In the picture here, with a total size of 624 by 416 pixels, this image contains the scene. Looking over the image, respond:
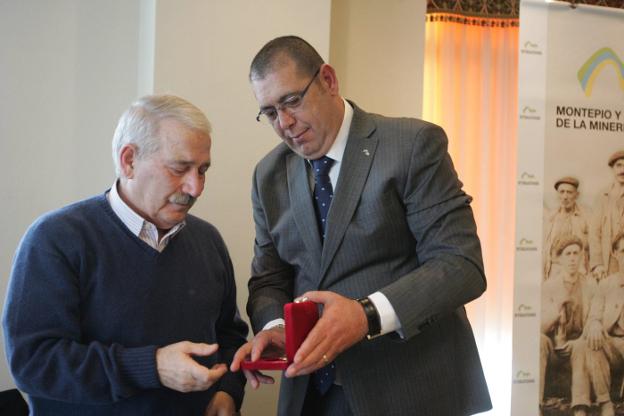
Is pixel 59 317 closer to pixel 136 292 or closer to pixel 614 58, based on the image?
pixel 136 292

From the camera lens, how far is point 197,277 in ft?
5.82

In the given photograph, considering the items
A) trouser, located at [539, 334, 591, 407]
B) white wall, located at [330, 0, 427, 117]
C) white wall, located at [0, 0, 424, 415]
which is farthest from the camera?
white wall, located at [330, 0, 427, 117]

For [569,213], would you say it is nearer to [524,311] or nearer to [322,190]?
[524,311]

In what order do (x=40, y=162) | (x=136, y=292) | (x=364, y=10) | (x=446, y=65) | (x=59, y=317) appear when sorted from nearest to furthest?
(x=59, y=317) < (x=136, y=292) < (x=40, y=162) < (x=364, y=10) < (x=446, y=65)

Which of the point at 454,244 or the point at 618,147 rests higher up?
the point at 618,147

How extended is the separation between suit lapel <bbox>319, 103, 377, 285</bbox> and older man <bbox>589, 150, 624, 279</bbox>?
155cm

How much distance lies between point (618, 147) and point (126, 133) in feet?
7.35

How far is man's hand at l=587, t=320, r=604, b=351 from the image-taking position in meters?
2.84

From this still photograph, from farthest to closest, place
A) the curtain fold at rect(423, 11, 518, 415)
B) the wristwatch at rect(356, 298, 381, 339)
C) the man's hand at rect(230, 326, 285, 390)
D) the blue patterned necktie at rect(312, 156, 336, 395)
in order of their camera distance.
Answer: the curtain fold at rect(423, 11, 518, 415), the blue patterned necktie at rect(312, 156, 336, 395), the man's hand at rect(230, 326, 285, 390), the wristwatch at rect(356, 298, 381, 339)

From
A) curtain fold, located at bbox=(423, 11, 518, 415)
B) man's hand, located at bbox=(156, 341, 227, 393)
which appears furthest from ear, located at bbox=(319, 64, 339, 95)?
curtain fold, located at bbox=(423, 11, 518, 415)

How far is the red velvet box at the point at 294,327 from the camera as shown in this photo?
1.42 m

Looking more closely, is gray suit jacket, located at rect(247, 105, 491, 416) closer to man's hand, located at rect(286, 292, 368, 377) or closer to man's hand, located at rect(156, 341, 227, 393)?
man's hand, located at rect(286, 292, 368, 377)

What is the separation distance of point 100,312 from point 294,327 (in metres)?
0.50

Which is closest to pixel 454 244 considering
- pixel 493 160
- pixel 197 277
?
pixel 197 277
